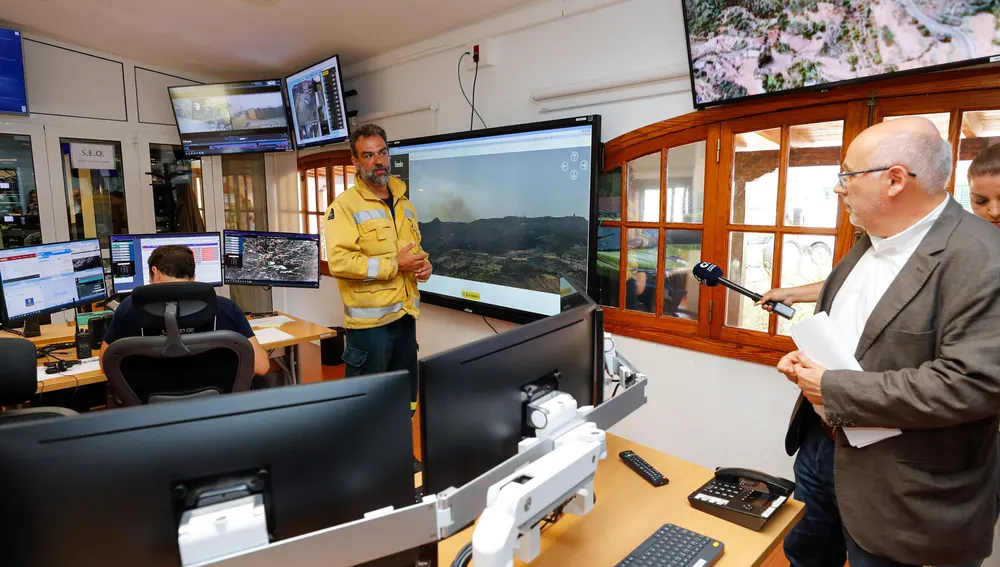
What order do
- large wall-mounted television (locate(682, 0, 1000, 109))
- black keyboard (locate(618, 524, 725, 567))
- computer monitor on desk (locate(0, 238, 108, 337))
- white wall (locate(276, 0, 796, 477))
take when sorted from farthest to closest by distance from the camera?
1. computer monitor on desk (locate(0, 238, 108, 337))
2. white wall (locate(276, 0, 796, 477))
3. large wall-mounted television (locate(682, 0, 1000, 109))
4. black keyboard (locate(618, 524, 725, 567))

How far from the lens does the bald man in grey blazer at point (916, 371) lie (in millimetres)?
1227

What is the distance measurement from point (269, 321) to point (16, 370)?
1.88 meters

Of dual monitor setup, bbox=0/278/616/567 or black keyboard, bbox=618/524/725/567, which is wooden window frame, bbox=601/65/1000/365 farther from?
dual monitor setup, bbox=0/278/616/567

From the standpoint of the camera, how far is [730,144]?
8.29 ft

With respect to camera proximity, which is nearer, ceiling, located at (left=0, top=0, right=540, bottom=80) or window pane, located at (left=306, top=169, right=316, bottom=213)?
ceiling, located at (left=0, top=0, right=540, bottom=80)

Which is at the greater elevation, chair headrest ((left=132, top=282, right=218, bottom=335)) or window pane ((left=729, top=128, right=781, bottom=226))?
window pane ((left=729, top=128, right=781, bottom=226))

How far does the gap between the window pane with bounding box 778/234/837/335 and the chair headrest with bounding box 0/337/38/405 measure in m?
2.75

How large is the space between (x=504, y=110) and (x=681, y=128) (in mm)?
1259

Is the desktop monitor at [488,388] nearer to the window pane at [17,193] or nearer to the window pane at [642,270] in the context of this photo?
the window pane at [642,270]

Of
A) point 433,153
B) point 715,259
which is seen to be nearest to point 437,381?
point 715,259

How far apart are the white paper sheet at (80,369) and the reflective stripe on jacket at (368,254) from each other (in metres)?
1.20

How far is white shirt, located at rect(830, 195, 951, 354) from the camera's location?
139 centimetres

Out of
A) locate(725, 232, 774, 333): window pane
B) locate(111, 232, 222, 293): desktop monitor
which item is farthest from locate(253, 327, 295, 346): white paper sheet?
locate(725, 232, 774, 333): window pane

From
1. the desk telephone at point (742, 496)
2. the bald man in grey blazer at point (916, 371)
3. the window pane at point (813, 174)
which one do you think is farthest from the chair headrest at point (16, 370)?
the window pane at point (813, 174)
